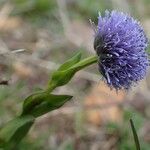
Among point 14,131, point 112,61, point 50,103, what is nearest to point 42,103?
point 50,103

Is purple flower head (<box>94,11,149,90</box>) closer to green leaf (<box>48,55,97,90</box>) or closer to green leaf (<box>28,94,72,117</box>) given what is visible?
green leaf (<box>48,55,97,90</box>)

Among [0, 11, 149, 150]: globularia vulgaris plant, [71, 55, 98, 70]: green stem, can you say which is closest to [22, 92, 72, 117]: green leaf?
[0, 11, 149, 150]: globularia vulgaris plant

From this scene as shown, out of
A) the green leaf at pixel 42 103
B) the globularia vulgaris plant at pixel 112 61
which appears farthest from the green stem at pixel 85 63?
the green leaf at pixel 42 103

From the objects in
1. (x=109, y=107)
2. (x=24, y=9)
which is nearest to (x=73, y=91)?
(x=109, y=107)

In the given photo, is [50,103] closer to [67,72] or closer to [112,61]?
[67,72]

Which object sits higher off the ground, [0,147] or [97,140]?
[0,147]

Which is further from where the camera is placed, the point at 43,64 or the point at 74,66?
the point at 43,64

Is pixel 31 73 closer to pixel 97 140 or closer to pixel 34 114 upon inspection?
pixel 97 140
